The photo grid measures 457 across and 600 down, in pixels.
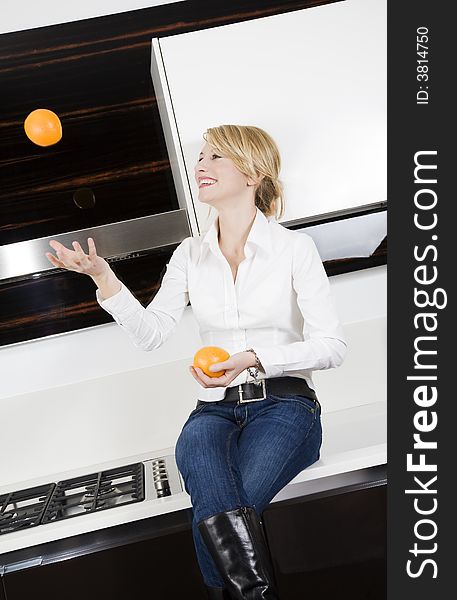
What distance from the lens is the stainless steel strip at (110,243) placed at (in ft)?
6.57

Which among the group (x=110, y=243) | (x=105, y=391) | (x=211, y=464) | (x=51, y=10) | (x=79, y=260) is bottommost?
(x=105, y=391)

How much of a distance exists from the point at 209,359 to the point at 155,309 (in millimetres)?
321

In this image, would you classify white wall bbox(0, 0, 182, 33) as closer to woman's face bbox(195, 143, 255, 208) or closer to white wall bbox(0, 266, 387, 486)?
woman's face bbox(195, 143, 255, 208)

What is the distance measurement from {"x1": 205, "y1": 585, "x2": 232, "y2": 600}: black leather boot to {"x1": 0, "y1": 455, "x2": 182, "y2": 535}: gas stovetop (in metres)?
0.22

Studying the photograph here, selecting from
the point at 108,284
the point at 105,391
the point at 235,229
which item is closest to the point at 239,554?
the point at 108,284

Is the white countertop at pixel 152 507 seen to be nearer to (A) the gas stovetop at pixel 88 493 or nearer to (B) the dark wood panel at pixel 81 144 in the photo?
(A) the gas stovetop at pixel 88 493

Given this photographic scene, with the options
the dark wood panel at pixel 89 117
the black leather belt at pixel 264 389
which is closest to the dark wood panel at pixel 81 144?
the dark wood panel at pixel 89 117

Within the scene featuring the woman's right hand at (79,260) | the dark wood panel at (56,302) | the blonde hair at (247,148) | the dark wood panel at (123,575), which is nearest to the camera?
the dark wood panel at (123,575)

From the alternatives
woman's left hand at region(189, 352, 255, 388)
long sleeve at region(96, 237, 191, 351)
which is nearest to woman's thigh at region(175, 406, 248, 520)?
woman's left hand at region(189, 352, 255, 388)

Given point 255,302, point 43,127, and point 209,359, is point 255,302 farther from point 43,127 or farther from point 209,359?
point 43,127

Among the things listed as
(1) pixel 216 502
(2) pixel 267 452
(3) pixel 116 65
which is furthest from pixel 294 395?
(3) pixel 116 65

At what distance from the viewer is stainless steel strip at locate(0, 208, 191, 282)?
2004mm

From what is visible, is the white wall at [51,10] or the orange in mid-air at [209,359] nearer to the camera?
the orange in mid-air at [209,359]

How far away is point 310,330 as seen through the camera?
164 centimetres
